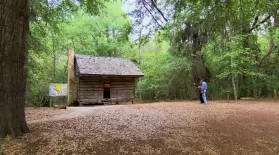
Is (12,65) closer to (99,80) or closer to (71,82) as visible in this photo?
(99,80)

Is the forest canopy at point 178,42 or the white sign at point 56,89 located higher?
the forest canopy at point 178,42

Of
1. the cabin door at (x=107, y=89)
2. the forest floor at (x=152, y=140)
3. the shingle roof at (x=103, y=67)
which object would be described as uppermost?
the shingle roof at (x=103, y=67)

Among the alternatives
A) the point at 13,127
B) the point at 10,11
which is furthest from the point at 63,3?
the point at 13,127

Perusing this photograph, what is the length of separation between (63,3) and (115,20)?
55.3ft

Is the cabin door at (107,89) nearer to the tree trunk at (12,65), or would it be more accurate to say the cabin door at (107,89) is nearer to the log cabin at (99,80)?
the log cabin at (99,80)

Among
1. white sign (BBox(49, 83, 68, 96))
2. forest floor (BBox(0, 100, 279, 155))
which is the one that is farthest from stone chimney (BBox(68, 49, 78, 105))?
forest floor (BBox(0, 100, 279, 155))

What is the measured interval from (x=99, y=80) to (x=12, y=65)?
13068 mm

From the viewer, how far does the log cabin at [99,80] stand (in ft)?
53.5

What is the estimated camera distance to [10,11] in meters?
4.23

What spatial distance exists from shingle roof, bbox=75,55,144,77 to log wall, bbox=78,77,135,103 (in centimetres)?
100

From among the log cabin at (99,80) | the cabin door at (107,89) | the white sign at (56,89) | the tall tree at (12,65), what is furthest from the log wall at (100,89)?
the tall tree at (12,65)

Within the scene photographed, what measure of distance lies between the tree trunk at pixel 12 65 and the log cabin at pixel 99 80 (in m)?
10.9

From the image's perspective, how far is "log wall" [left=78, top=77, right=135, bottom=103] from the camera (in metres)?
16.4

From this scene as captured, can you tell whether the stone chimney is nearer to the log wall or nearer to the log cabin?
the log cabin
